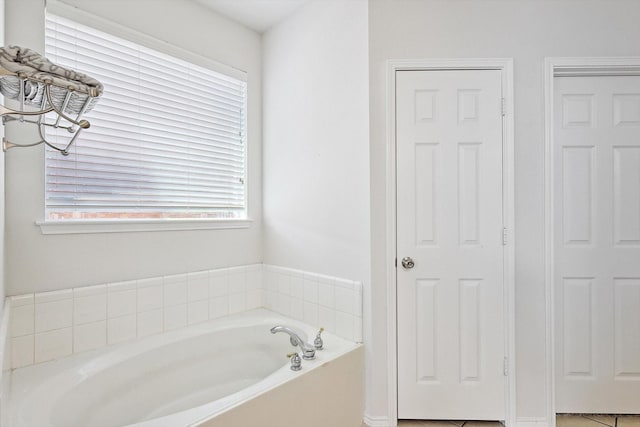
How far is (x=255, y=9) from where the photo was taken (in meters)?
2.24

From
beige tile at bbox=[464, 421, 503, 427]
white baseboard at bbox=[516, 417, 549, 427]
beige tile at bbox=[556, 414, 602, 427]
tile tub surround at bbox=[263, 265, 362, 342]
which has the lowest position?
beige tile at bbox=[464, 421, 503, 427]

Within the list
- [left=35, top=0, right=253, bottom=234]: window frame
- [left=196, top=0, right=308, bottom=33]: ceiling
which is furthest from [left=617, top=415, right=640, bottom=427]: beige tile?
[left=196, top=0, right=308, bottom=33]: ceiling

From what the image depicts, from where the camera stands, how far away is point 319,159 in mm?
2100

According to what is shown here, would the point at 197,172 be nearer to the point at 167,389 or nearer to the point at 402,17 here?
the point at 167,389

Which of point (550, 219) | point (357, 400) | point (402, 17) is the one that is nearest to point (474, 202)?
point (550, 219)

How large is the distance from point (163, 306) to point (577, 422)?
248 centimetres

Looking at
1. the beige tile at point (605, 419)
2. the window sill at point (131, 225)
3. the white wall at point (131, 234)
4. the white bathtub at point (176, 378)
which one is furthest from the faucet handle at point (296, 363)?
the beige tile at point (605, 419)

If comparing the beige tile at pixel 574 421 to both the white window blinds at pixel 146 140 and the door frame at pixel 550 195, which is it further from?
the white window blinds at pixel 146 140

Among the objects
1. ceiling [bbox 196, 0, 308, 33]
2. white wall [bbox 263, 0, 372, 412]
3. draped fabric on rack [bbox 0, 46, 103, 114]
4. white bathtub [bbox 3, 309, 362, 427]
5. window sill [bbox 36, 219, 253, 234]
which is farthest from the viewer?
ceiling [bbox 196, 0, 308, 33]

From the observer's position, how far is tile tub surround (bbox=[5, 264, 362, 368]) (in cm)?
155

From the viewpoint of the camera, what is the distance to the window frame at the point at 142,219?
5.33ft

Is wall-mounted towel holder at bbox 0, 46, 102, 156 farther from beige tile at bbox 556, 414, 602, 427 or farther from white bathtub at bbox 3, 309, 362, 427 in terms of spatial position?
beige tile at bbox 556, 414, 602, 427

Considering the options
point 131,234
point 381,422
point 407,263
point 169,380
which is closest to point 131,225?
point 131,234

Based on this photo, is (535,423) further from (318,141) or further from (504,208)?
(318,141)
